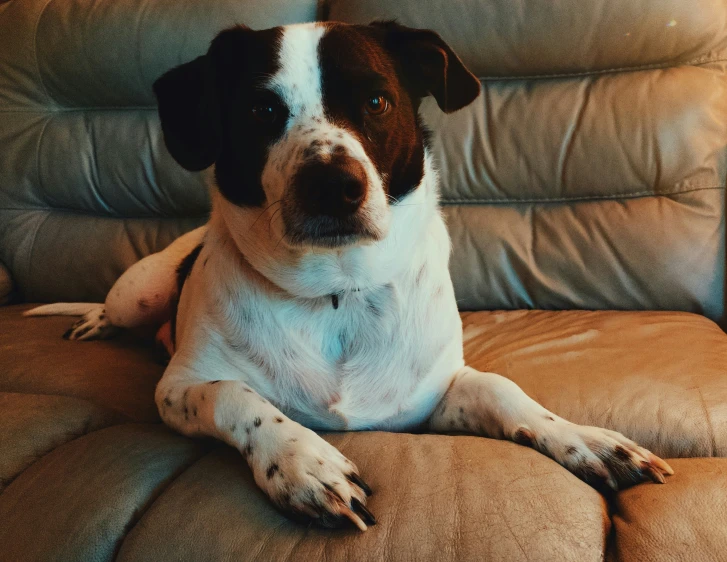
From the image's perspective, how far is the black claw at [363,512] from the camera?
3.18 ft

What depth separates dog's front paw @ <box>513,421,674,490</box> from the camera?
111 centimetres

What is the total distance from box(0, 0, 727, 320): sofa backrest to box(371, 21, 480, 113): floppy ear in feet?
2.51

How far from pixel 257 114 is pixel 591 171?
1.41 metres

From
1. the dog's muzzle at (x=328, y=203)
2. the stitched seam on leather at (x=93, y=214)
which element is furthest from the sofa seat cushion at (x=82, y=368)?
the dog's muzzle at (x=328, y=203)

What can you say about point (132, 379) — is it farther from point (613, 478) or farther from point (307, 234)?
point (613, 478)

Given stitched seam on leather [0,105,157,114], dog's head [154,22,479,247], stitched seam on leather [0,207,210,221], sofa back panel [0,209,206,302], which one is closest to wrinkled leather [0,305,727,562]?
dog's head [154,22,479,247]

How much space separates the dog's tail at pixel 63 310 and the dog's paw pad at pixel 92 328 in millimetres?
145

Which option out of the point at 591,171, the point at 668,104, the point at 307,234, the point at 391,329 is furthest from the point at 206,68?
the point at 668,104

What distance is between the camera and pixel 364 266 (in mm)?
1347

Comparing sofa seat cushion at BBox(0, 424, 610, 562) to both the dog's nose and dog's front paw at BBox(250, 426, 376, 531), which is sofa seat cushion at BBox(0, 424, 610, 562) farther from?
the dog's nose

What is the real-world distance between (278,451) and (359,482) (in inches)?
6.4

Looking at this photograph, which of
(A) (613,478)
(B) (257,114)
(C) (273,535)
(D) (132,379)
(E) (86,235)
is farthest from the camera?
(E) (86,235)

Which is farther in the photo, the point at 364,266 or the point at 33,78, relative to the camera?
the point at 33,78

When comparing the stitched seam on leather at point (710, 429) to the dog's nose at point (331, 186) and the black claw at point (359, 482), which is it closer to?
the black claw at point (359, 482)
